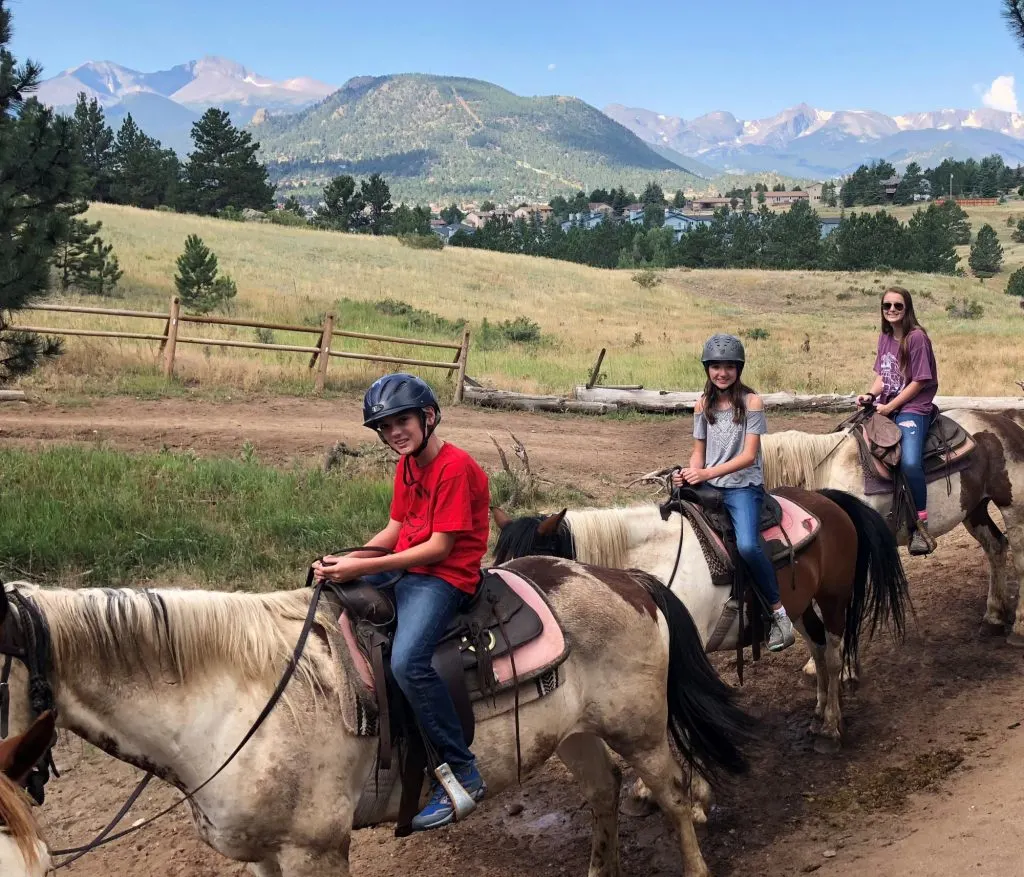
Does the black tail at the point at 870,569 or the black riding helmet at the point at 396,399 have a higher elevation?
the black riding helmet at the point at 396,399

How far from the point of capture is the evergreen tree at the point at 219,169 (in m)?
67.1

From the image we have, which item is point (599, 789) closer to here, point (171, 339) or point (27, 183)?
point (27, 183)

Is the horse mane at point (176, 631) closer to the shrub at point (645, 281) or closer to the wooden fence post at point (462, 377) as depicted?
the wooden fence post at point (462, 377)

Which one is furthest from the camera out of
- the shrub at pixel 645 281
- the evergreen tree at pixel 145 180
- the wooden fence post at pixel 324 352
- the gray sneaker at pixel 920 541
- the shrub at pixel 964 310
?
the evergreen tree at pixel 145 180

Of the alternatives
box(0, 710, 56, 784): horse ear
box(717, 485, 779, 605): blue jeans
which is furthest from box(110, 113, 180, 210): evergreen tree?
box(0, 710, 56, 784): horse ear

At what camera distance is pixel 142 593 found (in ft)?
10.3

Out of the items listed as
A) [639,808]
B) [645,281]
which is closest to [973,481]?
[639,808]

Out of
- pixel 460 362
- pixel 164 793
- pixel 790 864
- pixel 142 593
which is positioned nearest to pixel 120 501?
pixel 164 793

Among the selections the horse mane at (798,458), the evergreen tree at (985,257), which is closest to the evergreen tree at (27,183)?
the horse mane at (798,458)

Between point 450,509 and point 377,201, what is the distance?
79.6 m

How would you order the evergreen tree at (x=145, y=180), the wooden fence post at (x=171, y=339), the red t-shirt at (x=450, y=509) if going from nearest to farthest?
the red t-shirt at (x=450, y=509)
the wooden fence post at (x=171, y=339)
the evergreen tree at (x=145, y=180)

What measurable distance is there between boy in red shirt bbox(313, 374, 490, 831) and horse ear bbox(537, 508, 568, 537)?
115 cm

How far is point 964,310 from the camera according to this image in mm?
44031

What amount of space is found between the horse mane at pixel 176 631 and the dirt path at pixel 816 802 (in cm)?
200
